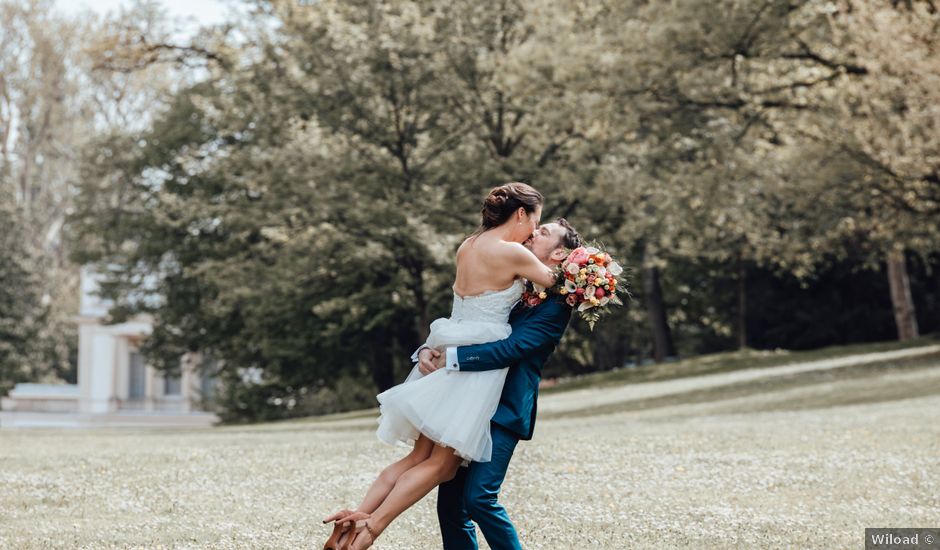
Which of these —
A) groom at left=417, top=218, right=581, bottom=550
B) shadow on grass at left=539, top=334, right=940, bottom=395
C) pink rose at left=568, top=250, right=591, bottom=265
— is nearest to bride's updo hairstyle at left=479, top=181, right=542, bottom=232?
groom at left=417, top=218, right=581, bottom=550

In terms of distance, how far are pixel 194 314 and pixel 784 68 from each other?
2047 centimetres

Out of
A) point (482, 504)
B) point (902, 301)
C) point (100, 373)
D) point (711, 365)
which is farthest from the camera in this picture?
point (100, 373)

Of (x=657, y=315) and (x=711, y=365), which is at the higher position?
(x=657, y=315)

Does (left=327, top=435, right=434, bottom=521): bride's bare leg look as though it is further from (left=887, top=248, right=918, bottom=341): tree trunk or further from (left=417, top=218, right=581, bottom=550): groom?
(left=887, top=248, right=918, bottom=341): tree trunk

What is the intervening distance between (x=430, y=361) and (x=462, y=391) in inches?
11.9

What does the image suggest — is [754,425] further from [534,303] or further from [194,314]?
[194,314]

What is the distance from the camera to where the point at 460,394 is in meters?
6.04

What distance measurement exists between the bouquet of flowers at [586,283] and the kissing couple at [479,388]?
0.16 ft

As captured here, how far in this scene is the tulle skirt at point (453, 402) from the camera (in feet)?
19.4

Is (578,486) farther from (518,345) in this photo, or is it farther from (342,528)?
(342,528)

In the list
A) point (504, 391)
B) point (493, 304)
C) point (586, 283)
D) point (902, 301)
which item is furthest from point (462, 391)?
point (902, 301)

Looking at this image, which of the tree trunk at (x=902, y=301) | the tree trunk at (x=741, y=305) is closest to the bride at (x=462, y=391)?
the tree trunk at (x=902, y=301)

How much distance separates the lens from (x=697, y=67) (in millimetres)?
25688

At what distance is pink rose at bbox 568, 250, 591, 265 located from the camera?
19.7ft
